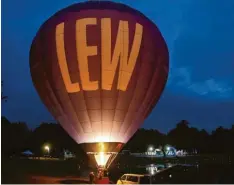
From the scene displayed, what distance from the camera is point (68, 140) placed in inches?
3216

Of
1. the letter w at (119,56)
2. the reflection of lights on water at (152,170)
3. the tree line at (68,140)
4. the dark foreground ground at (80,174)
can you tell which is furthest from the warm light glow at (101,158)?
the tree line at (68,140)

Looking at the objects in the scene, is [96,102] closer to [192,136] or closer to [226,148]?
[226,148]

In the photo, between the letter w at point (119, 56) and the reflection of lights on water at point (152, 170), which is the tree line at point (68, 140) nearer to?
the reflection of lights on water at point (152, 170)

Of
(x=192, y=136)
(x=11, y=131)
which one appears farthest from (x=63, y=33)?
(x=192, y=136)

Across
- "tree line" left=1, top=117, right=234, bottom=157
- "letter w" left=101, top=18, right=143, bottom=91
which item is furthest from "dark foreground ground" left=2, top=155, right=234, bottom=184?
"tree line" left=1, top=117, right=234, bottom=157

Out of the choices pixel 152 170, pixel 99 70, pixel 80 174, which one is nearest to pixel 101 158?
pixel 99 70

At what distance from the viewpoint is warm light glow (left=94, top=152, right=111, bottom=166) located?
21.1 m

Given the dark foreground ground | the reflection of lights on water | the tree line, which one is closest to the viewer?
the dark foreground ground

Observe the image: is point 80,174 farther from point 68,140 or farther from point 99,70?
point 68,140

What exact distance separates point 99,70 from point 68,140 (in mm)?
62289

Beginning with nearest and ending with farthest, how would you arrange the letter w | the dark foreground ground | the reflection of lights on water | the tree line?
the letter w, the dark foreground ground, the reflection of lights on water, the tree line

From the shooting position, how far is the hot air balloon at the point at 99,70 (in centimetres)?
2111

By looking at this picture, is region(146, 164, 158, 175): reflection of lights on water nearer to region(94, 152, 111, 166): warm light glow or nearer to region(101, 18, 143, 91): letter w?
region(94, 152, 111, 166): warm light glow

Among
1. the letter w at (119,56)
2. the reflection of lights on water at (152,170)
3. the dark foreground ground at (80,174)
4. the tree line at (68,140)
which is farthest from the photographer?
the tree line at (68,140)
